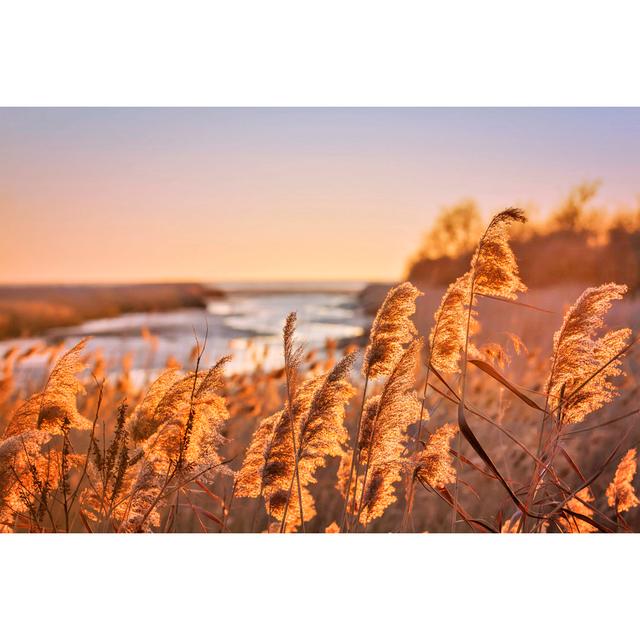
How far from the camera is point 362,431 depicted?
2.44m

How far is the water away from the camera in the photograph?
2.79 m

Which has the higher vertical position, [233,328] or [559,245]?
[559,245]

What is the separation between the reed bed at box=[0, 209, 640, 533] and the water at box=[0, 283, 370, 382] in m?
0.05

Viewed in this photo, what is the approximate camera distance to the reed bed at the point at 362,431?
237cm

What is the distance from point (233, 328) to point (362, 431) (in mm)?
756

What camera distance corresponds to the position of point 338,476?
2660 millimetres

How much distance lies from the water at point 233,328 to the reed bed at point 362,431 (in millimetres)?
51
